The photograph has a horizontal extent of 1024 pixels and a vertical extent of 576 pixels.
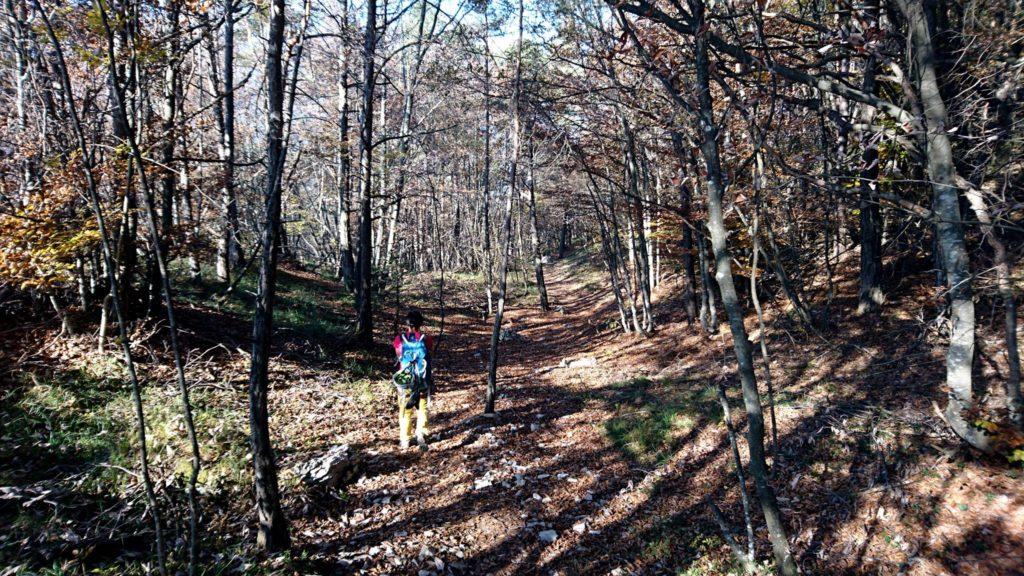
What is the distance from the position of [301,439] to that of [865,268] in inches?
418

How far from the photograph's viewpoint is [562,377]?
1128 cm

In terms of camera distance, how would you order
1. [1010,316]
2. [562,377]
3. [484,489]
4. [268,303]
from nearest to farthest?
[268,303] < [1010,316] < [484,489] < [562,377]

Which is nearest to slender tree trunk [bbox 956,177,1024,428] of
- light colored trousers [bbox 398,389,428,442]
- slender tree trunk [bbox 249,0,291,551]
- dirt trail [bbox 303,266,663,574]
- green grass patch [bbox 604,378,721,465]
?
green grass patch [bbox 604,378,721,465]

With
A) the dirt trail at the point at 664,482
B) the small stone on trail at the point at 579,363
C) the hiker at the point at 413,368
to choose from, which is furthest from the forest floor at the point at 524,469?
the small stone on trail at the point at 579,363

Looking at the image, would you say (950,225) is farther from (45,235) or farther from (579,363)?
(45,235)

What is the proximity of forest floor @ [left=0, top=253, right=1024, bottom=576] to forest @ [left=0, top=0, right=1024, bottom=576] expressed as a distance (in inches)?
1.5

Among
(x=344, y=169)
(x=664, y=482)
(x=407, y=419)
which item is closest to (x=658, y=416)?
(x=664, y=482)

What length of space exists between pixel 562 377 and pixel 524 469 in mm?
4641

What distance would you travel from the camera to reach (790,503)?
5441 millimetres

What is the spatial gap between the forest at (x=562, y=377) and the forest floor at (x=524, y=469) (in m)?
0.04

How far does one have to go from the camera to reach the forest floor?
4.34 m

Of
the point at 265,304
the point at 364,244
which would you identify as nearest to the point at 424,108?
the point at 364,244

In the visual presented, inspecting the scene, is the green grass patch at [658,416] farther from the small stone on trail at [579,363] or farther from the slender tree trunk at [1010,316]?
the slender tree trunk at [1010,316]

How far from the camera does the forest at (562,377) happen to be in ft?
13.5
